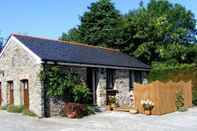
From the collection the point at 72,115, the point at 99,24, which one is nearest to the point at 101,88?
the point at 72,115

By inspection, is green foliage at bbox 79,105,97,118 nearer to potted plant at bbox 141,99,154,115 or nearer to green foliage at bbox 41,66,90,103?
green foliage at bbox 41,66,90,103

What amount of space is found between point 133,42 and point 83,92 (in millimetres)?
16997

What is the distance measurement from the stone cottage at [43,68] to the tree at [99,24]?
11.9 m

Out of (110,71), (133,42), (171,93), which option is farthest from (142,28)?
(171,93)

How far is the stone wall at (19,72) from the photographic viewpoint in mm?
24641

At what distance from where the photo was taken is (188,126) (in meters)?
19.9

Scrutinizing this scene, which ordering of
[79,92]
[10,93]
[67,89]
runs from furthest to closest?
[10,93]
[79,92]
[67,89]

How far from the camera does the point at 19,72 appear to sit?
87.5 feet

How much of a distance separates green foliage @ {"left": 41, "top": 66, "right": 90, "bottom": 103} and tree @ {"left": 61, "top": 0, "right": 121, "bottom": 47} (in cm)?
1790

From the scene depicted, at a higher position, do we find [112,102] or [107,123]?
[112,102]

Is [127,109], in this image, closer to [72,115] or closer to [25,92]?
[72,115]

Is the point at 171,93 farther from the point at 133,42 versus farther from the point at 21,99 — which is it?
the point at 133,42

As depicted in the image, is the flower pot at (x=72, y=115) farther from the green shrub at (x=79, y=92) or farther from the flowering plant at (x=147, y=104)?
the flowering plant at (x=147, y=104)

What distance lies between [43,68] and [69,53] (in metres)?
→ 3.81
